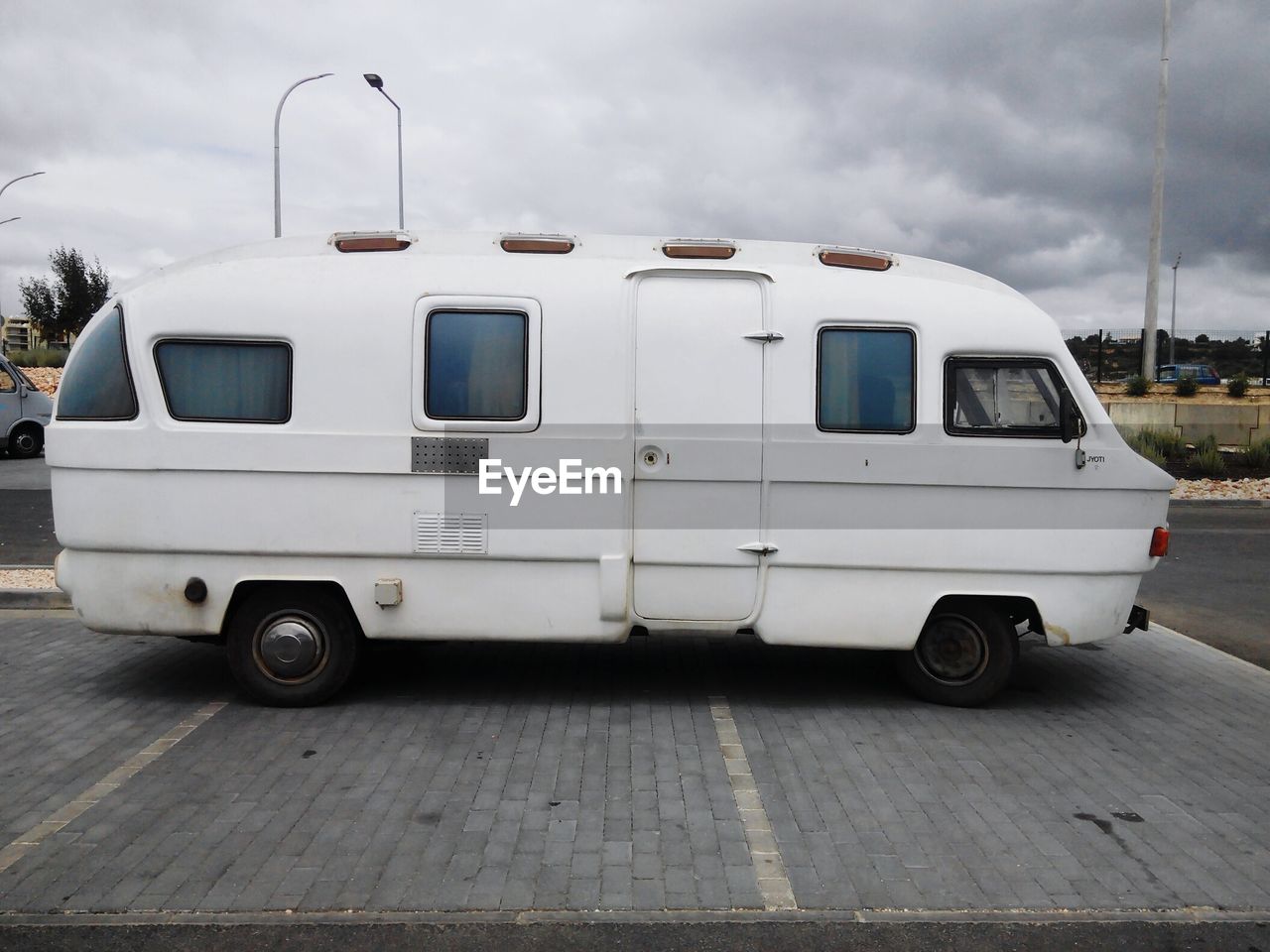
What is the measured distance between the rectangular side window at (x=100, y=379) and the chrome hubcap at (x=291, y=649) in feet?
4.73

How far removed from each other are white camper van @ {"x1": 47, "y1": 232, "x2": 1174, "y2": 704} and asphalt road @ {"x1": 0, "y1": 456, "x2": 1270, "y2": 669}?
3.35m

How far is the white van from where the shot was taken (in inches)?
853

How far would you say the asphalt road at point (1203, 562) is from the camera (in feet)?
29.6

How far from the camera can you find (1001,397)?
625 centimetres

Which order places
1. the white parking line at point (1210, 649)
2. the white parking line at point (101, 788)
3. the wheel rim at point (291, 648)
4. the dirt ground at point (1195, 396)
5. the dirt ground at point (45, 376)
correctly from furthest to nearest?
1. the dirt ground at point (45, 376)
2. the dirt ground at point (1195, 396)
3. the white parking line at point (1210, 649)
4. the wheel rim at point (291, 648)
5. the white parking line at point (101, 788)

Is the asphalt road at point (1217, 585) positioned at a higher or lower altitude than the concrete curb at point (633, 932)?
higher

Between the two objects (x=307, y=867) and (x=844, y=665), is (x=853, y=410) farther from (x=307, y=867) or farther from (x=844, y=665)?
(x=307, y=867)

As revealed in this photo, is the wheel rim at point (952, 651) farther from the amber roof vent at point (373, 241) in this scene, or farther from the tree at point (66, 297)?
the tree at point (66, 297)

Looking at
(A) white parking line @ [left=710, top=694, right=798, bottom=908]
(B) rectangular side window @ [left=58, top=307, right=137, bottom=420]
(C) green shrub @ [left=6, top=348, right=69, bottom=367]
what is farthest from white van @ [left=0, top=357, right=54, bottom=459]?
(A) white parking line @ [left=710, top=694, right=798, bottom=908]

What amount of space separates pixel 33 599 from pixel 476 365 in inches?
200

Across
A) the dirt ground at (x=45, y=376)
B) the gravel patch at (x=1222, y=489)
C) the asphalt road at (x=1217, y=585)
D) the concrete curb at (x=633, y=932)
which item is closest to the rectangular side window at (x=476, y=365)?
the concrete curb at (x=633, y=932)

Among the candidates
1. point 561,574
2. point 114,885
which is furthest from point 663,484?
point 114,885

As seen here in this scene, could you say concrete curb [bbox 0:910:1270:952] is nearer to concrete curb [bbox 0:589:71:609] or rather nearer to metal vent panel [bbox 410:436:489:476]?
metal vent panel [bbox 410:436:489:476]

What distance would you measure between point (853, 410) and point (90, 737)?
14.8 ft
